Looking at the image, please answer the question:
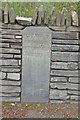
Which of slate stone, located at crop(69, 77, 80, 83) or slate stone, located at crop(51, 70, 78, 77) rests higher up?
slate stone, located at crop(51, 70, 78, 77)

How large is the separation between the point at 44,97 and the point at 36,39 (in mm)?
822

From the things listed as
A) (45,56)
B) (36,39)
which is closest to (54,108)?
(45,56)

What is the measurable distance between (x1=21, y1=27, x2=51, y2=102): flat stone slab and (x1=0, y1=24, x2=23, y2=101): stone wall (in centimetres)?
8

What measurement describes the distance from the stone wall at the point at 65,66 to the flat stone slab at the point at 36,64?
89 mm

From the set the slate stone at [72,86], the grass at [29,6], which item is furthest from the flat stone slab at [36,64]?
the grass at [29,6]

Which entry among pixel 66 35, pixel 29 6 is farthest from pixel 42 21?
pixel 29 6

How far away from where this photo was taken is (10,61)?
3.34m

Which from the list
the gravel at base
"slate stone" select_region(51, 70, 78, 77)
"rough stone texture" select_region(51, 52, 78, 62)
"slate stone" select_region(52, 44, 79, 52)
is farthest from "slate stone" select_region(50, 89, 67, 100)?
"slate stone" select_region(52, 44, 79, 52)

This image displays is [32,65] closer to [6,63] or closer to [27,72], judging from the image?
[27,72]

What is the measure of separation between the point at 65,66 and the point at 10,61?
76 cm

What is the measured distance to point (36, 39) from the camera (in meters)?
3.25

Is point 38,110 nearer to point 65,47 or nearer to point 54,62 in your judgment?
point 54,62

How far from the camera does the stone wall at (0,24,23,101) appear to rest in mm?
3266

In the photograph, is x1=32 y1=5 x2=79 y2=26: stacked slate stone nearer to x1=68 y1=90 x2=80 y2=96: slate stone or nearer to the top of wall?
the top of wall
